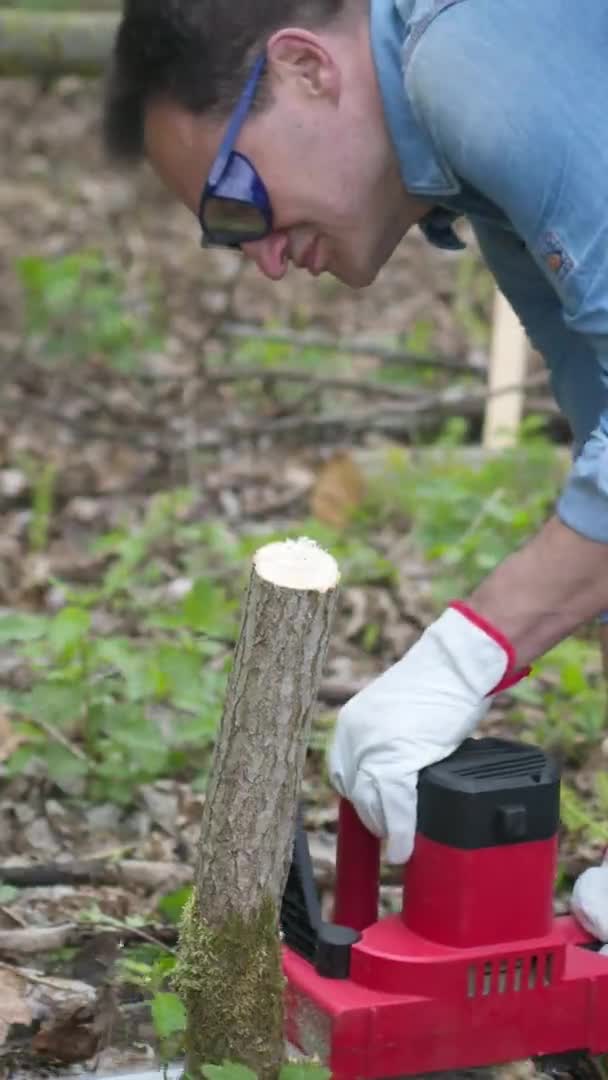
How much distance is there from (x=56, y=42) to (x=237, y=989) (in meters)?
4.03

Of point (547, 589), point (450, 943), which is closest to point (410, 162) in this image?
point (547, 589)

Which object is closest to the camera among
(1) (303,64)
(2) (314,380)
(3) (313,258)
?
(1) (303,64)

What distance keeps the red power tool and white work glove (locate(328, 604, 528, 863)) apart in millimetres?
30

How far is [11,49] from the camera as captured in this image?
559 centimetres

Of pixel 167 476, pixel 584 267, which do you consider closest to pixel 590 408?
pixel 584 267

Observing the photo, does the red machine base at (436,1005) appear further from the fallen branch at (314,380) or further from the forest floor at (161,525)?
the fallen branch at (314,380)

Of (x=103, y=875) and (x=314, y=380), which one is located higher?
(x=103, y=875)

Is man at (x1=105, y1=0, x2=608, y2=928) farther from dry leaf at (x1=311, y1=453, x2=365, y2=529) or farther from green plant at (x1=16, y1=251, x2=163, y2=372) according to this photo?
green plant at (x1=16, y1=251, x2=163, y2=372)

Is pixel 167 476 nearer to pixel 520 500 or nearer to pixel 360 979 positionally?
pixel 520 500

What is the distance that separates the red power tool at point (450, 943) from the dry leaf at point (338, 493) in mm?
2876

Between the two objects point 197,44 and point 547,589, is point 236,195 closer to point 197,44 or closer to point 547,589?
point 197,44

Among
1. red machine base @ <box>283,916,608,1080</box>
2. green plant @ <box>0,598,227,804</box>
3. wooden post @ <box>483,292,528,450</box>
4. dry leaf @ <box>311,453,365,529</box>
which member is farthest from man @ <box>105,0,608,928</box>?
wooden post @ <box>483,292,528,450</box>

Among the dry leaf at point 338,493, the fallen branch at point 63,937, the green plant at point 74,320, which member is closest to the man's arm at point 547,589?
the fallen branch at point 63,937

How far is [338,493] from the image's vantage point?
17.5 ft
